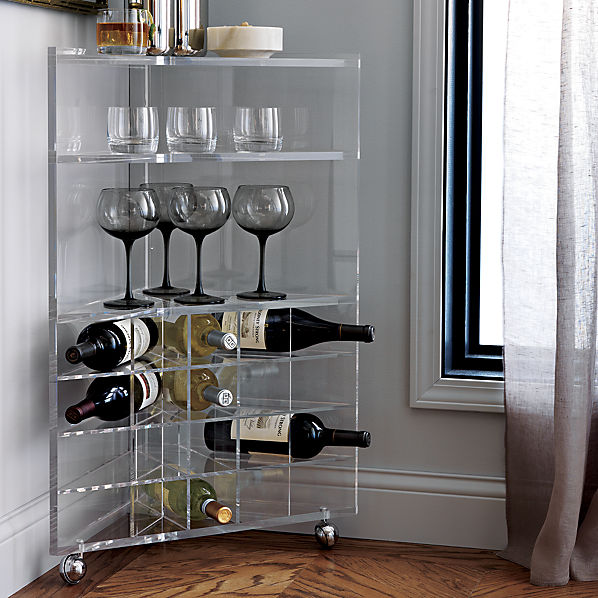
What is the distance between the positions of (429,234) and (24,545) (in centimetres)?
109

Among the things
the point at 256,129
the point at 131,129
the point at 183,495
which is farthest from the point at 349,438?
the point at 131,129

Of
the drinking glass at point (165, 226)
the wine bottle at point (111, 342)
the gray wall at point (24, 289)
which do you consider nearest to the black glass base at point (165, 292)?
the drinking glass at point (165, 226)

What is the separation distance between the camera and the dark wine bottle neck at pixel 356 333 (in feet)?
6.33

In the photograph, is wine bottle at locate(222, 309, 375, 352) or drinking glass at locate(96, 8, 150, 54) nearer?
drinking glass at locate(96, 8, 150, 54)

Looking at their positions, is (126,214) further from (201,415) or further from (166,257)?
(201,415)

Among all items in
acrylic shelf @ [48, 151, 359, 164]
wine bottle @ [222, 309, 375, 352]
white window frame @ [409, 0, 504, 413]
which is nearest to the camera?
acrylic shelf @ [48, 151, 359, 164]

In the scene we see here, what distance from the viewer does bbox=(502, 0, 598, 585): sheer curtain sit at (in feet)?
6.07

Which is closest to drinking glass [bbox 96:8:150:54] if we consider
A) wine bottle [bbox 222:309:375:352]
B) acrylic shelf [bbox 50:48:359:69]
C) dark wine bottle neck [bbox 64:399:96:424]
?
acrylic shelf [bbox 50:48:359:69]

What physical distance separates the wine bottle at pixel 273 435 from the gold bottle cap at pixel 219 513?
142 millimetres

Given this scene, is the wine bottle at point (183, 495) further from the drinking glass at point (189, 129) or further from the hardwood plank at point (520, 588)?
the drinking glass at point (189, 129)

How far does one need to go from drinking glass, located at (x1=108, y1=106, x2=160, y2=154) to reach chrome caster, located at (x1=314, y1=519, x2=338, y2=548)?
0.92 meters

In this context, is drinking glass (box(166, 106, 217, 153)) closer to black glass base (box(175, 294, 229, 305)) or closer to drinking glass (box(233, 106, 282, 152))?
drinking glass (box(233, 106, 282, 152))

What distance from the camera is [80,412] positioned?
178 cm

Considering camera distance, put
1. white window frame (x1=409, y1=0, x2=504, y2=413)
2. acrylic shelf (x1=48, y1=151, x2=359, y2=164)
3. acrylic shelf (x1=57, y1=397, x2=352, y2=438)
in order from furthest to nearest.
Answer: white window frame (x1=409, y1=0, x2=504, y2=413), acrylic shelf (x1=57, y1=397, x2=352, y2=438), acrylic shelf (x1=48, y1=151, x2=359, y2=164)
